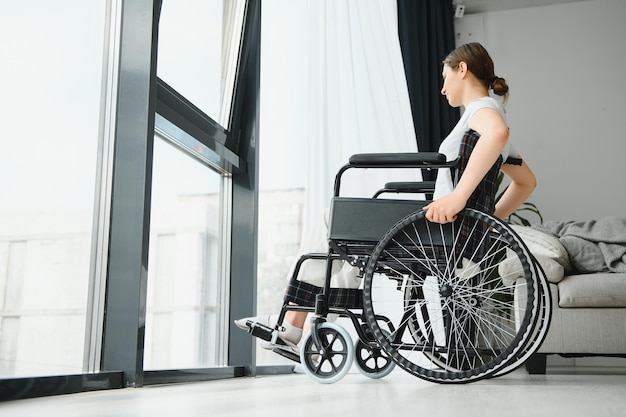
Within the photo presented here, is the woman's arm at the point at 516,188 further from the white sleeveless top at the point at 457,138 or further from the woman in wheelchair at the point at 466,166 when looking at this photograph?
the white sleeveless top at the point at 457,138

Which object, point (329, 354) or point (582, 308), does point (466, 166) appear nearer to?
point (329, 354)

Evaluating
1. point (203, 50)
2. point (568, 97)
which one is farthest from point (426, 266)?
point (568, 97)

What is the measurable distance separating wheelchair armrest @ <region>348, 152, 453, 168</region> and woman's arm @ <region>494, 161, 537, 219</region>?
1.54ft

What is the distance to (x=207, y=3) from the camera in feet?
8.33

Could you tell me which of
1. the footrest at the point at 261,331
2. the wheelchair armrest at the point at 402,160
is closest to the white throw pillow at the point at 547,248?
the wheelchair armrest at the point at 402,160

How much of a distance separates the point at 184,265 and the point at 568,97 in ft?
9.88

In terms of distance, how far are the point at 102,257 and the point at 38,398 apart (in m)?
0.50

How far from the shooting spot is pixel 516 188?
203 centimetres

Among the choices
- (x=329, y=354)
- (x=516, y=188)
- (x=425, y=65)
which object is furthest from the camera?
(x=425, y=65)

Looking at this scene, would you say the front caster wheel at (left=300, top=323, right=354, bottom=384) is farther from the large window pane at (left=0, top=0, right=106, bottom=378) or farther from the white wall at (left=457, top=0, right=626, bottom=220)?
the white wall at (left=457, top=0, right=626, bottom=220)

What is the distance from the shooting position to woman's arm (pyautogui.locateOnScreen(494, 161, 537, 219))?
2.00 m

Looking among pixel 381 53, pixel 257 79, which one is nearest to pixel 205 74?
pixel 257 79

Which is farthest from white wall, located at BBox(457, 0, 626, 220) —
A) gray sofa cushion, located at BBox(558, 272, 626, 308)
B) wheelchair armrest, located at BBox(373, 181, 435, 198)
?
wheelchair armrest, located at BBox(373, 181, 435, 198)

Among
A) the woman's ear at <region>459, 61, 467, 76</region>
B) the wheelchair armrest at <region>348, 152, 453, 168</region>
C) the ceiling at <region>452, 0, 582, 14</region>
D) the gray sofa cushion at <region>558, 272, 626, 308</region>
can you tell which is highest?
the ceiling at <region>452, 0, 582, 14</region>
